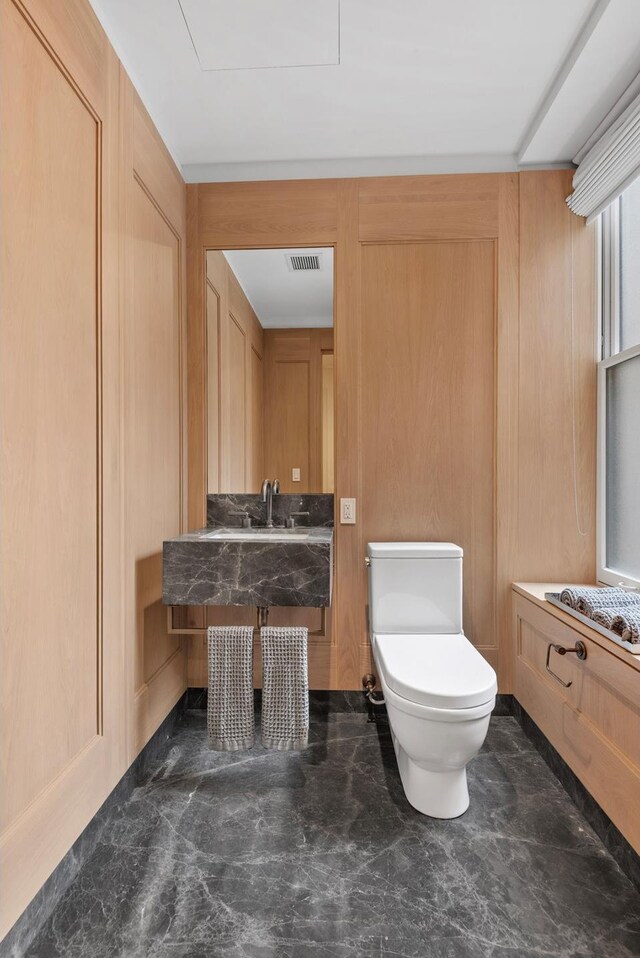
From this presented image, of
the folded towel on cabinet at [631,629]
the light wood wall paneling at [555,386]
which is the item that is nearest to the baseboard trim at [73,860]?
the folded towel on cabinet at [631,629]

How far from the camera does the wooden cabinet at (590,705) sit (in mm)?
1385

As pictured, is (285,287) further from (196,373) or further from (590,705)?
(590,705)

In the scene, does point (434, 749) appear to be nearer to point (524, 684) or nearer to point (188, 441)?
point (524, 684)

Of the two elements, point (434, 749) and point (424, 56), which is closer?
point (434, 749)

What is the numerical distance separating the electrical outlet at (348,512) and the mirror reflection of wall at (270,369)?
4.2 inches

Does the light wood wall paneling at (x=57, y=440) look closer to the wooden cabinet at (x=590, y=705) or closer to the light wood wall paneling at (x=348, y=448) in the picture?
the light wood wall paneling at (x=348, y=448)

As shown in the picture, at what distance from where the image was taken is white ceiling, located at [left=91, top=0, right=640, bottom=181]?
1.58 meters

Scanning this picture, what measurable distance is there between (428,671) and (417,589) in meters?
0.49

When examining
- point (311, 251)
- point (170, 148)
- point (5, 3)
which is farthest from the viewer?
point (311, 251)

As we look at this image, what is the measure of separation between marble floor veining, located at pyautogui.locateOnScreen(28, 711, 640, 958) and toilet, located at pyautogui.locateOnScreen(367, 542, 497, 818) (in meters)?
0.13

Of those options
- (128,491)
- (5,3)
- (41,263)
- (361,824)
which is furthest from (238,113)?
(361,824)

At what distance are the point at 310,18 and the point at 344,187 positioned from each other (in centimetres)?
74

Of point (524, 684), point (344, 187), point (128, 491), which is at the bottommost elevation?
point (524, 684)

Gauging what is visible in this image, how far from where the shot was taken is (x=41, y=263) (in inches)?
48.3
